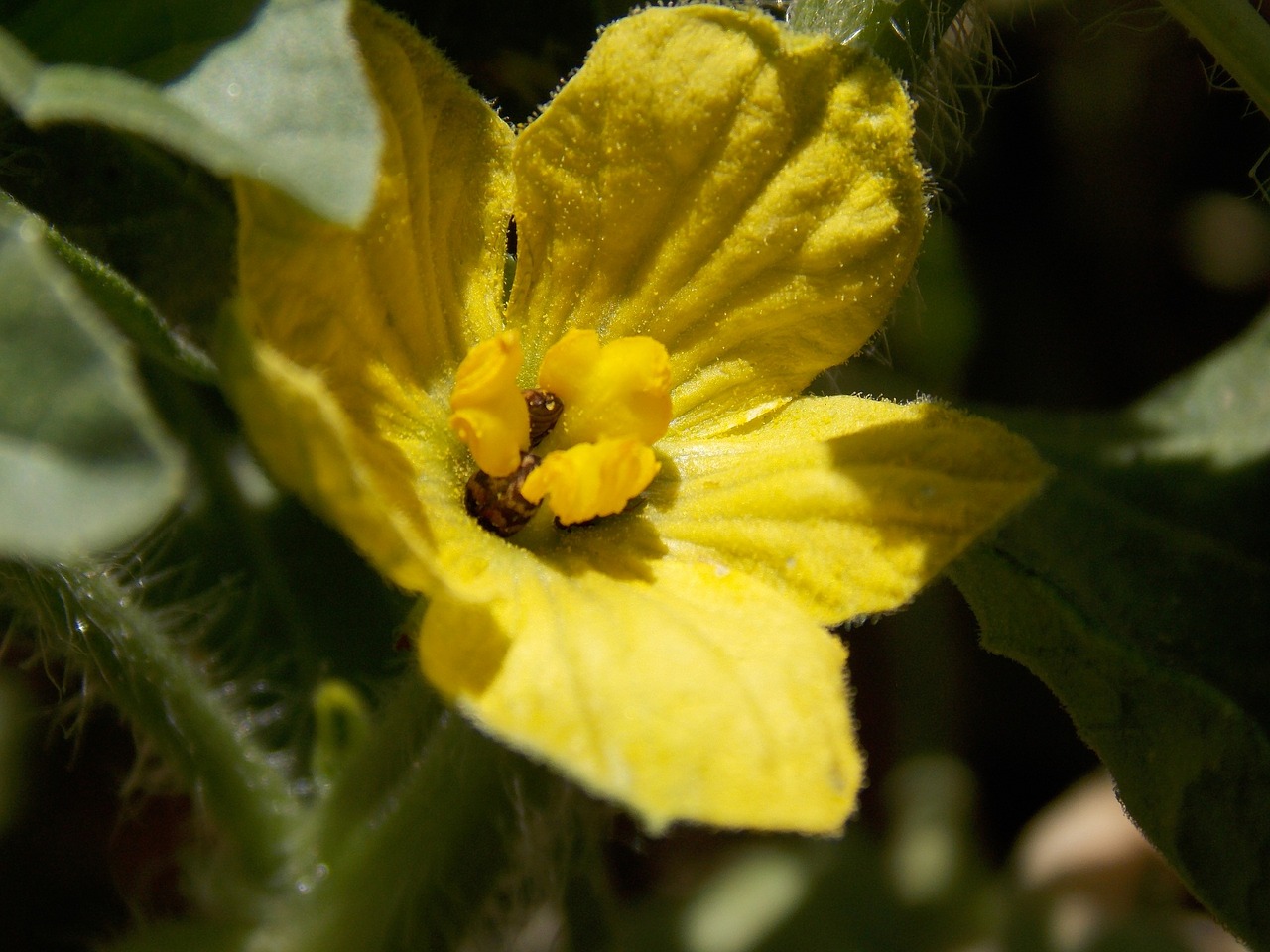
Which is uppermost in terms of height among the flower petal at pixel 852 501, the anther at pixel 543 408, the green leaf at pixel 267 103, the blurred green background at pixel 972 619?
the green leaf at pixel 267 103

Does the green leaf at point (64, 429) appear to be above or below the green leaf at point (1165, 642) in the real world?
above

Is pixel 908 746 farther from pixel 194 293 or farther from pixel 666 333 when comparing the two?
pixel 194 293

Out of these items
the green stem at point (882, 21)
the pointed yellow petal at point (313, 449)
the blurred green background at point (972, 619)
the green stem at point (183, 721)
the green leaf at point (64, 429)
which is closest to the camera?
the green leaf at point (64, 429)

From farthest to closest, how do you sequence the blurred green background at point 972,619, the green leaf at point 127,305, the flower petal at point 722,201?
the blurred green background at point 972,619 < the flower petal at point 722,201 < the green leaf at point 127,305

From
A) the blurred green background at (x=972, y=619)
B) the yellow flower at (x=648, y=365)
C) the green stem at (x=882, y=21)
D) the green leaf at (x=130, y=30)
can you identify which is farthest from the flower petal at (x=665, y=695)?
the blurred green background at (x=972, y=619)

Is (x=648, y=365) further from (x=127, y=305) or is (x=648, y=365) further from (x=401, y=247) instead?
(x=127, y=305)

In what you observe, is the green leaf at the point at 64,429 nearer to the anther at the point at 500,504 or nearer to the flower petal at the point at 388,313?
the flower petal at the point at 388,313

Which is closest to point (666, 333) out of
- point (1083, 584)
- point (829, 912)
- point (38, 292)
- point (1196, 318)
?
point (1083, 584)
